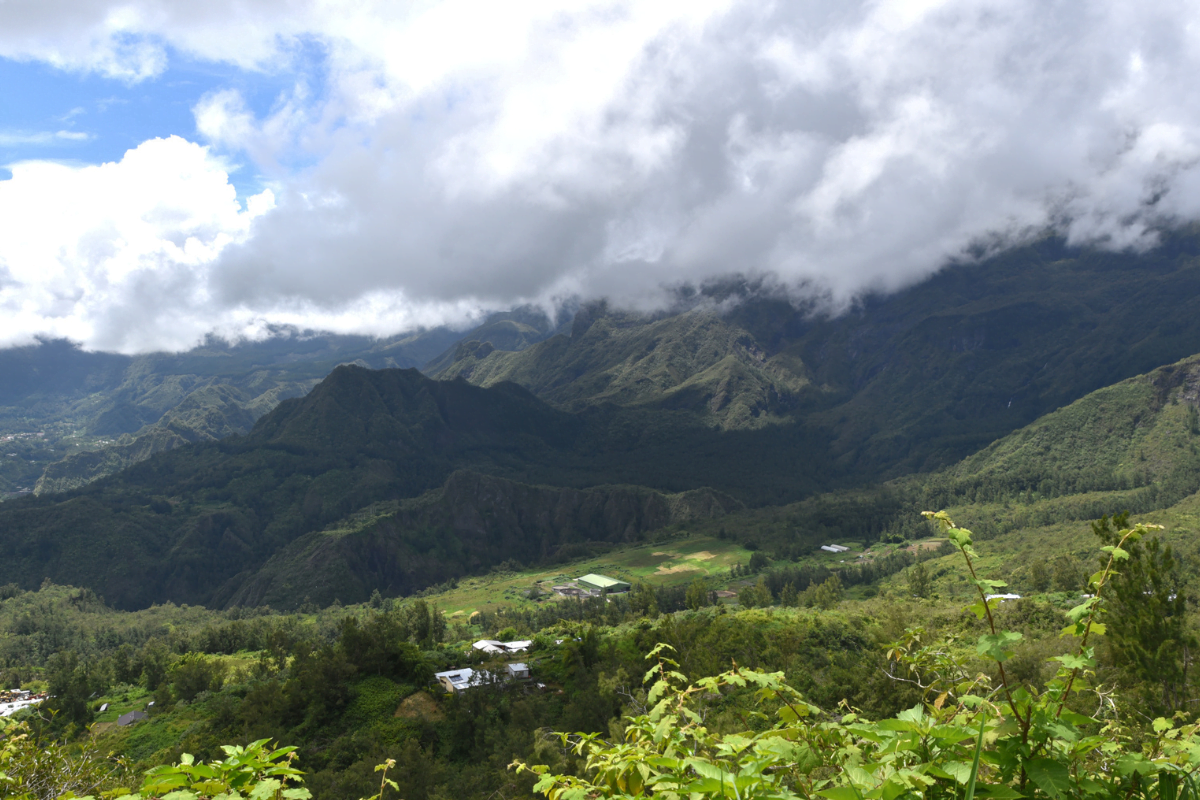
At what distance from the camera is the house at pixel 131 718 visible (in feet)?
183

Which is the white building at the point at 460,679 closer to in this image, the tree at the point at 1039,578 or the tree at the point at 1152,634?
the tree at the point at 1152,634

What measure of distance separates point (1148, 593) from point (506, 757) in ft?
112

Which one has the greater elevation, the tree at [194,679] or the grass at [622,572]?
the tree at [194,679]

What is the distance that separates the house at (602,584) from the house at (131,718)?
319ft

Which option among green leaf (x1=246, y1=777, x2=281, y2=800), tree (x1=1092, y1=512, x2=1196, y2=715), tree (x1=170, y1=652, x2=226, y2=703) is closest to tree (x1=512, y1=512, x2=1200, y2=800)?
green leaf (x1=246, y1=777, x2=281, y2=800)

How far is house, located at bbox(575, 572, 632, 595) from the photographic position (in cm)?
14738

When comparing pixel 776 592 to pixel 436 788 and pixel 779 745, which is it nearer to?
pixel 436 788

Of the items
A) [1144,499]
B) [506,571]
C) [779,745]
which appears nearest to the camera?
[779,745]

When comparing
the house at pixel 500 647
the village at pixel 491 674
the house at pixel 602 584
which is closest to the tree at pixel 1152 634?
the village at pixel 491 674

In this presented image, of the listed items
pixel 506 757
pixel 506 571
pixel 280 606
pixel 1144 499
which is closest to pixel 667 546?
pixel 506 571

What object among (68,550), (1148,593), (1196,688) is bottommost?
(68,550)

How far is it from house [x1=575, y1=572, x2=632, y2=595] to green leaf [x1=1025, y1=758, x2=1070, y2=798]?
481 ft

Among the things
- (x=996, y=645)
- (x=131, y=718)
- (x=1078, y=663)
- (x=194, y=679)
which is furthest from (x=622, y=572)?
(x=996, y=645)

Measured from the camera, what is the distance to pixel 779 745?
3.90 meters
